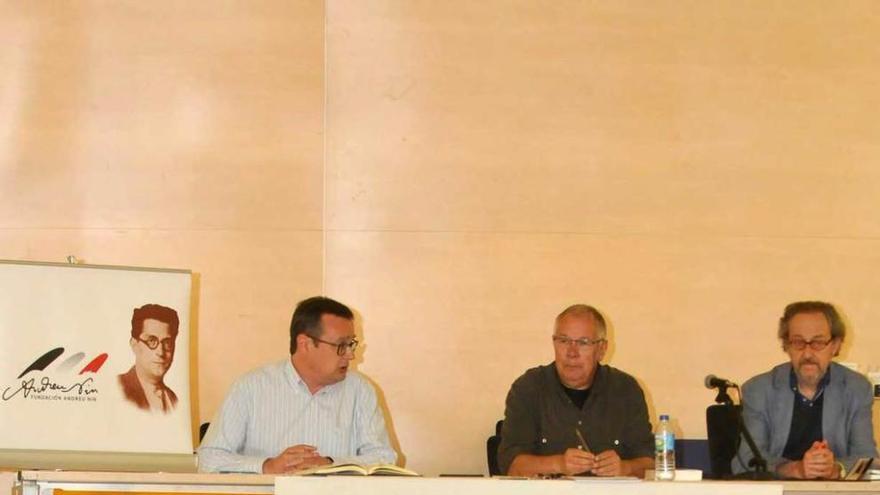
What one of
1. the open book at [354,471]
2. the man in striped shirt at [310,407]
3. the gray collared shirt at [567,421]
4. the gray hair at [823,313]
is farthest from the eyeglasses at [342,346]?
the gray hair at [823,313]

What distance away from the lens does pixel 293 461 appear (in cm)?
462

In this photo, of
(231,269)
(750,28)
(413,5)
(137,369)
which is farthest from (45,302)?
(750,28)

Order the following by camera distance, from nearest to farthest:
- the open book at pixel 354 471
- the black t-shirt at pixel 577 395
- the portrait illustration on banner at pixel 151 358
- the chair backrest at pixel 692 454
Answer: the open book at pixel 354 471 → the portrait illustration on banner at pixel 151 358 → the black t-shirt at pixel 577 395 → the chair backrest at pixel 692 454

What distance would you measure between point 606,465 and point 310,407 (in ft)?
3.54

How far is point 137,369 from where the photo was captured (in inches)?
191

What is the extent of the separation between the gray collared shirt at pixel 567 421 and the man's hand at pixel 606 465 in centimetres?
47

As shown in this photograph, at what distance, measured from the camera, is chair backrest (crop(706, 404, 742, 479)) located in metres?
5.13

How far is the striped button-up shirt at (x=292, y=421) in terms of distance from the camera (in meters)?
4.91

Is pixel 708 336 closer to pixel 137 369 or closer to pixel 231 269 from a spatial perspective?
pixel 231 269

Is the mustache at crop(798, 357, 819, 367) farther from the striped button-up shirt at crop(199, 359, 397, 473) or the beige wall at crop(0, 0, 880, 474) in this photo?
the striped button-up shirt at crop(199, 359, 397, 473)

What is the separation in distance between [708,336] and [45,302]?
3086 millimetres

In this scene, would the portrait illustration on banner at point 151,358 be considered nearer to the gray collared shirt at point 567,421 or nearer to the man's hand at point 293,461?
the man's hand at point 293,461
